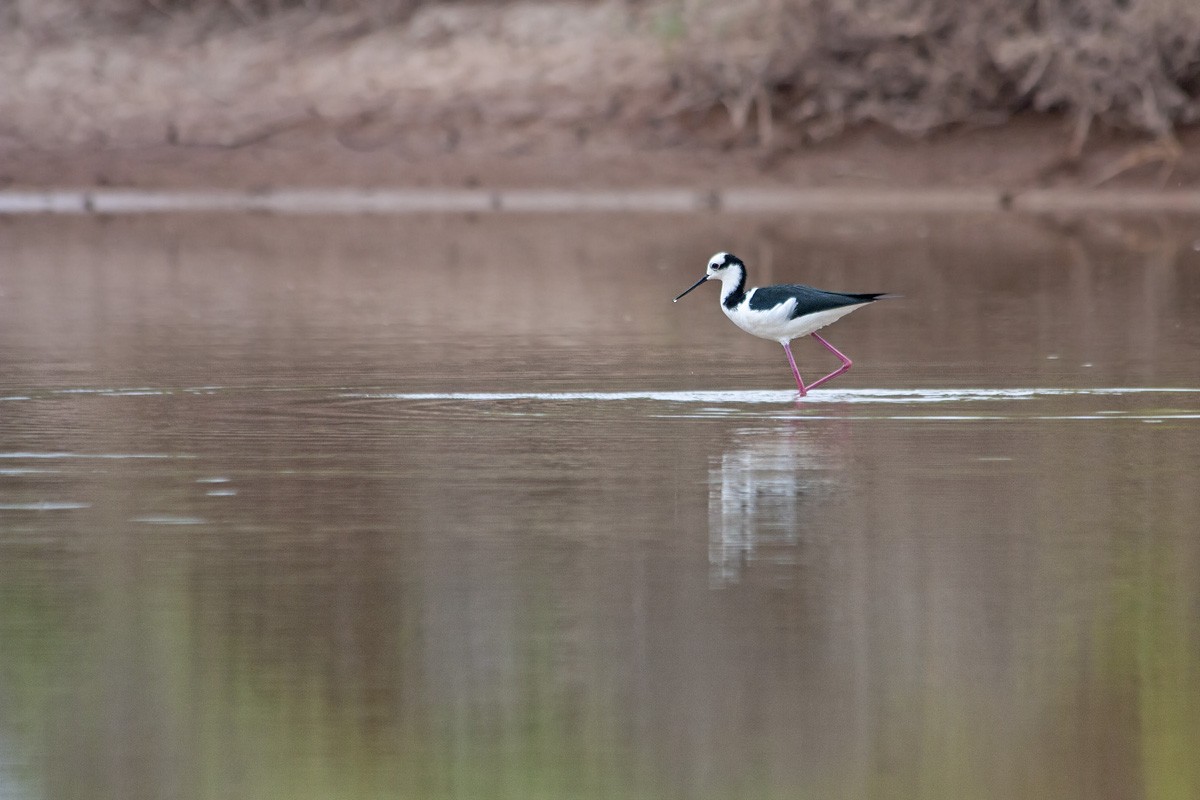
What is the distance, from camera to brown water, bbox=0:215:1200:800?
575cm

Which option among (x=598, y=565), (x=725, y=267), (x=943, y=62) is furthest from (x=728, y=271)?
(x=943, y=62)

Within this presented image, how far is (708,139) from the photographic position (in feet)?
116

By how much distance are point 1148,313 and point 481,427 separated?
310 inches

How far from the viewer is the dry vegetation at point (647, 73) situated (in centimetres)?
3478

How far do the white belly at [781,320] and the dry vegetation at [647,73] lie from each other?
21.4 meters

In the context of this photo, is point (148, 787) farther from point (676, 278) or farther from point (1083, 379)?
point (676, 278)

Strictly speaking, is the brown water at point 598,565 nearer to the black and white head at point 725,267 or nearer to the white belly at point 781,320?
the white belly at point 781,320

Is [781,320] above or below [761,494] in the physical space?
above

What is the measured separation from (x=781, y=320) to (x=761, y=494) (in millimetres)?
3711

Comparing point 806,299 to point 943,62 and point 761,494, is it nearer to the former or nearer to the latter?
point 761,494

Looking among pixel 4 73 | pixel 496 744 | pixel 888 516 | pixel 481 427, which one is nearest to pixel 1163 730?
pixel 496 744

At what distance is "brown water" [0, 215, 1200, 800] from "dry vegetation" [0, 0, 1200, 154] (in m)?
18.0

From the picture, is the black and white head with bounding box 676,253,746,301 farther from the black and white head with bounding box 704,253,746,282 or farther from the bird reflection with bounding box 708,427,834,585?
the bird reflection with bounding box 708,427,834,585

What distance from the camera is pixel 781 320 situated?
1304 centimetres
